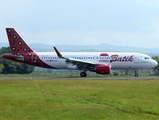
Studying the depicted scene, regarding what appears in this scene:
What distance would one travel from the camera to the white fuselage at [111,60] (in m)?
52.4

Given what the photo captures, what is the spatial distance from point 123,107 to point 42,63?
37123mm

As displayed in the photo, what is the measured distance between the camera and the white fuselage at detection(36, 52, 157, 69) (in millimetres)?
52406

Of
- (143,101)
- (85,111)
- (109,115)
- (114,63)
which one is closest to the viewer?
(109,115)

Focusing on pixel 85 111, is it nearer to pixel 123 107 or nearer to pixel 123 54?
pixel 123 107

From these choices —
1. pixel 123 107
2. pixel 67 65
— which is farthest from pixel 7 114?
pixel 67 65

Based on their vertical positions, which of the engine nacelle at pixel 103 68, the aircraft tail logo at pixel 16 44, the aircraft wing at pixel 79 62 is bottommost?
the engine nacelle at pixel 103 68

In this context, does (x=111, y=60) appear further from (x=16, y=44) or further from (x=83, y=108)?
(x=83, y=108)

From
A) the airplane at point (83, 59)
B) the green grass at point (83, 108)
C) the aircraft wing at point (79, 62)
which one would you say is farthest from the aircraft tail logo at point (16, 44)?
the green grass at point (83, 108)

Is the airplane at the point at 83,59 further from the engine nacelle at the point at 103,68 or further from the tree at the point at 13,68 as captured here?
the tree at the point at 13,68

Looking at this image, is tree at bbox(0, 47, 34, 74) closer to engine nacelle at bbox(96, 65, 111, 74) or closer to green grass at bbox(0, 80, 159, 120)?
engine nacelle at bbox(96, 65, 111, 74)

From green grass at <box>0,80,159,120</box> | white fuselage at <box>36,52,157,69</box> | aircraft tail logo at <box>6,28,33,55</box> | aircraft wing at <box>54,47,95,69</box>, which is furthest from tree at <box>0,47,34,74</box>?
green grass at <box>0,80,159,120</box>

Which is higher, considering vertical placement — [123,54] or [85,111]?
[123,54]

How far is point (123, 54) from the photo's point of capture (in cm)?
5272

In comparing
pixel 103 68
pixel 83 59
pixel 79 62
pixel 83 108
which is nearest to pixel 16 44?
pixel 83 59
